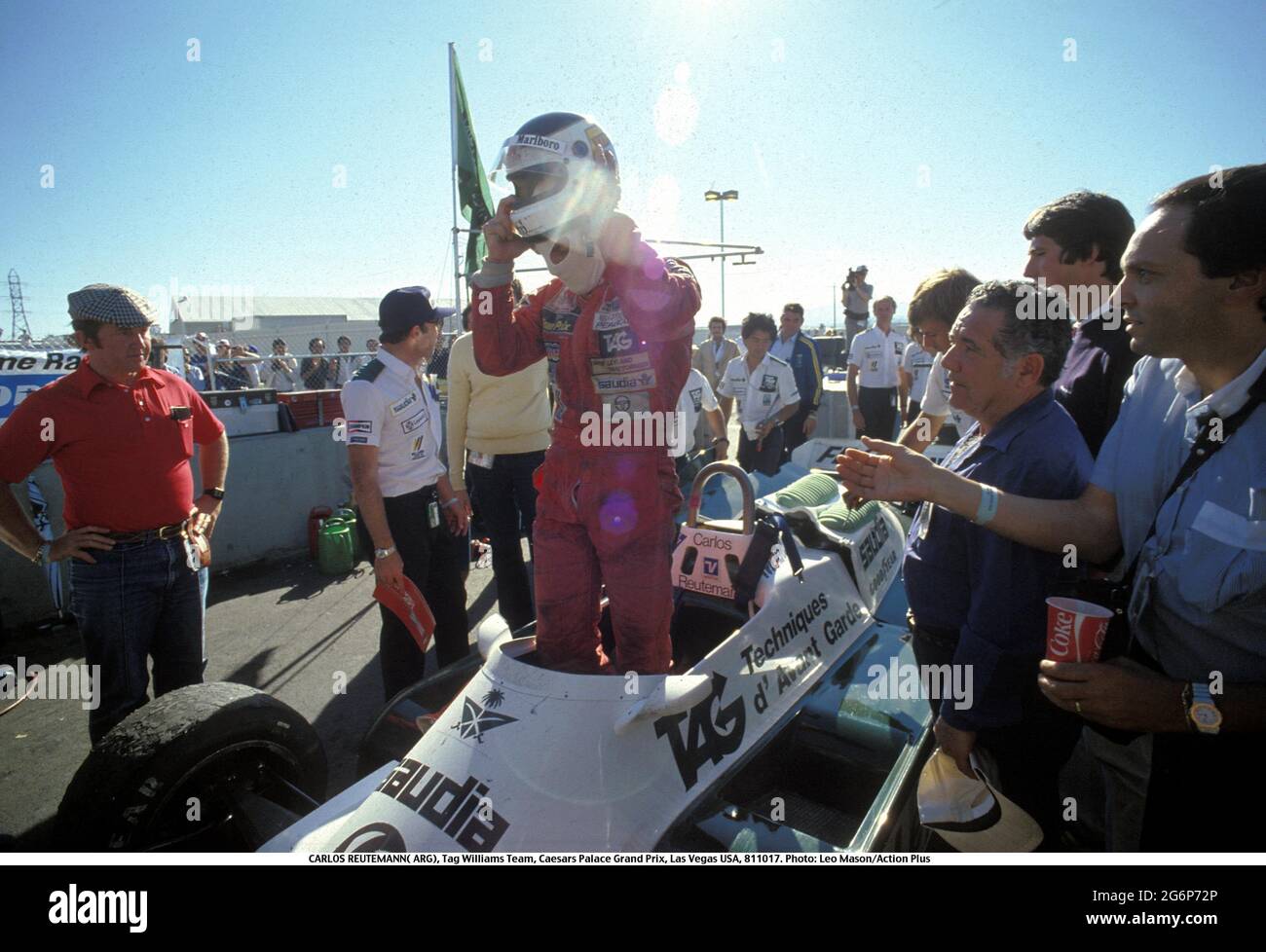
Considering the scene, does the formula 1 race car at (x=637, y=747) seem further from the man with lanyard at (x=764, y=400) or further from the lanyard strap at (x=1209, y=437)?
the man with lanyard at (x=764, y=400)

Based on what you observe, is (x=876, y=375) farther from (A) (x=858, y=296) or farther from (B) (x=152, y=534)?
(B) (x=152, y=534)

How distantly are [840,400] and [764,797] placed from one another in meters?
10.7

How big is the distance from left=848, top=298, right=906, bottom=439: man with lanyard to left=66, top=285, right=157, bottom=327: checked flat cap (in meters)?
7.00

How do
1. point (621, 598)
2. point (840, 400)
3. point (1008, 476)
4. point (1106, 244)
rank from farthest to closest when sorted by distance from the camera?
1. point (840, 400)
2. point (1106, 244)
3. point (621, 598)
4. point (1008, 476)

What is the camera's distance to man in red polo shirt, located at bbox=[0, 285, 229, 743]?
8.67 ft

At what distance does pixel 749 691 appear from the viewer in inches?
89.1

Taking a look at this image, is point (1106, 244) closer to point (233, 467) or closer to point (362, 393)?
point (362, 393)

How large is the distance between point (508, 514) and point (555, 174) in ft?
8.81

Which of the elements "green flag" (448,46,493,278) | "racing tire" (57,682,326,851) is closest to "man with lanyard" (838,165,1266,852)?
"racing tire" (57,682,326,851)

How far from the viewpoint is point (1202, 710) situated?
1355 millimetres

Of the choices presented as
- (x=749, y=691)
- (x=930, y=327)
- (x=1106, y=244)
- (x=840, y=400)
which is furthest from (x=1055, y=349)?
(x=840, y=400)

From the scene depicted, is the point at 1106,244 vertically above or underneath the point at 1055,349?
above

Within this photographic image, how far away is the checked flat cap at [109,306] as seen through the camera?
8.46 feet

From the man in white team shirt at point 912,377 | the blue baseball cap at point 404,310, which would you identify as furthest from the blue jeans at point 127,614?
the man in white team shirt at point 912,377
